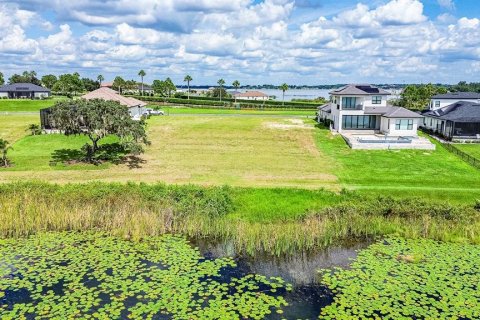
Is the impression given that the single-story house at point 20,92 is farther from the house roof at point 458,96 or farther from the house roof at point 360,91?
the house roof at point 458,96

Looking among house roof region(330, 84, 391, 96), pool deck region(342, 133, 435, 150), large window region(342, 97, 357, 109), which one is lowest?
pool deck region(342, 133, 435, 150)

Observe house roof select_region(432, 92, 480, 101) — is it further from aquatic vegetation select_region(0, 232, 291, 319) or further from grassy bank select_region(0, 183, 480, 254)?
aquatic vegetation select_region(0, 232, 291, 319)

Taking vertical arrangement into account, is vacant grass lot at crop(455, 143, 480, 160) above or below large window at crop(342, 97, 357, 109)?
below

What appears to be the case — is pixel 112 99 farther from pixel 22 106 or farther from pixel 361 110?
pixel 361 110

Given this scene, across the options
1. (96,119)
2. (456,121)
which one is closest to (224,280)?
(96,119)

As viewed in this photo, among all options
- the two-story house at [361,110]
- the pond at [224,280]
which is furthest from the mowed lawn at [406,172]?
the pond at [224,280]

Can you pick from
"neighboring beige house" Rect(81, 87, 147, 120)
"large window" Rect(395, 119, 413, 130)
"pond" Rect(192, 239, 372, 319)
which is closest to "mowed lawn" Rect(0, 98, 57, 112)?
"neighboring beige house" Rect(81, 87, 147, 120)
